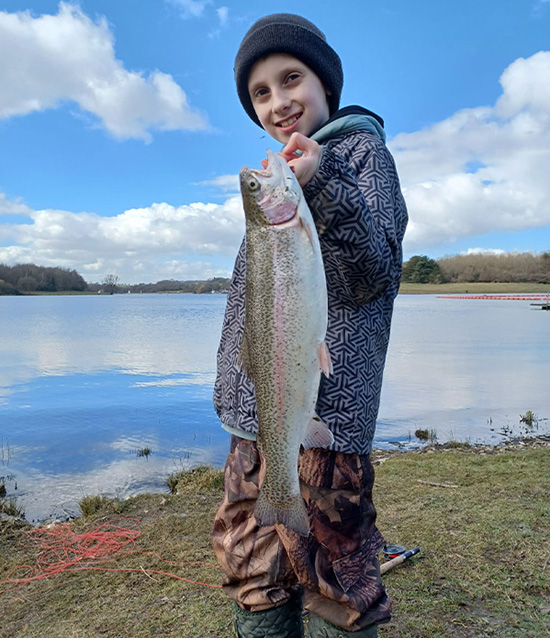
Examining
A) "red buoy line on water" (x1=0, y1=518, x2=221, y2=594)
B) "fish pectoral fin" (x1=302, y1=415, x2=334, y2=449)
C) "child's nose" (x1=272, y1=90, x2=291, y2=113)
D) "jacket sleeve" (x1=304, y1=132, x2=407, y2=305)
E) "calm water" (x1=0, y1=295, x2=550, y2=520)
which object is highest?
"child's nose" (x1=272, y1=90, x2=291, y2=113)

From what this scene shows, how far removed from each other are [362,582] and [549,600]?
2.21 metres

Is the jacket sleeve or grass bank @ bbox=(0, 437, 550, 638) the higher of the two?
the jacket sleeve

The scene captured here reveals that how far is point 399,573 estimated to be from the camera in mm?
4504

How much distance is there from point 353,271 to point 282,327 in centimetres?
41

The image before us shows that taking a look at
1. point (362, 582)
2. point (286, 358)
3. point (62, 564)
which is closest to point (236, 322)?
point (286, 358)

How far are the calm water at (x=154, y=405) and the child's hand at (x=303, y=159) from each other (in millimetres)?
8300

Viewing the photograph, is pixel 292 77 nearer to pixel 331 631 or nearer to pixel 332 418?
pixel 332 418

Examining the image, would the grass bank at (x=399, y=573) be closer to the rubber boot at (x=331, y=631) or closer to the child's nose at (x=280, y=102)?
the rubber boot at (x=331, y=631)

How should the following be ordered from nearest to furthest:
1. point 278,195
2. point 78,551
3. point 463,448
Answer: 1. point 278,195
2. point 78,551
3. point 463,448

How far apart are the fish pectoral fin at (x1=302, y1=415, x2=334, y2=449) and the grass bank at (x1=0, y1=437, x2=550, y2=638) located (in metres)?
2.11

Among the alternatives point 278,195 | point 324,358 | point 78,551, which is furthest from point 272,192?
point 78,551

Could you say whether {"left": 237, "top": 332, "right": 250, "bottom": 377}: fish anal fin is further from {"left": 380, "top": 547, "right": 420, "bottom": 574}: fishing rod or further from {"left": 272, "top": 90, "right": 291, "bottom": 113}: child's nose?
{"left": 380, "top": 547, "right": 420, "bottom": 574}: fishing rod

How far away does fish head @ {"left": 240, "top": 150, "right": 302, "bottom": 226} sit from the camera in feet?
6.88

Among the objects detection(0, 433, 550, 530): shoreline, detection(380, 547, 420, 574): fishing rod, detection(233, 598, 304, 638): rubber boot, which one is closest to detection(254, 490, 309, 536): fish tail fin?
detection(233, 598, 304, 638): rubber boot
